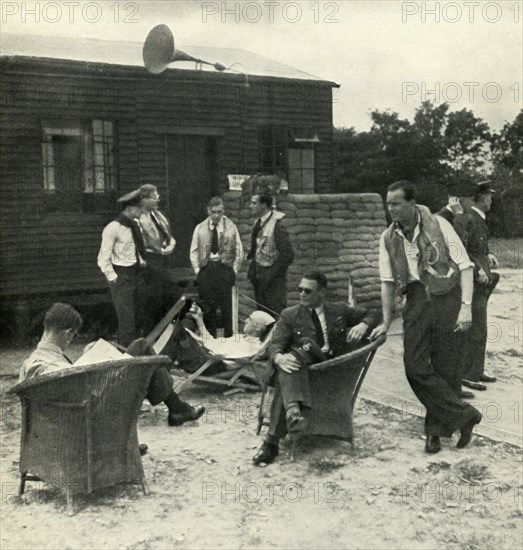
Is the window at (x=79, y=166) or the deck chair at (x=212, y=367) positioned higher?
the window at (x=79, y=166)

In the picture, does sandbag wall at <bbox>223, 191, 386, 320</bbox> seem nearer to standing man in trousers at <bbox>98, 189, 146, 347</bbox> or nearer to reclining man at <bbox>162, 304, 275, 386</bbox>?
standing man in trousers at <bbox>98, 189, 146, 347</bbox>

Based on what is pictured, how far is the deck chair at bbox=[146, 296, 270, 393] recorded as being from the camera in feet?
22.7

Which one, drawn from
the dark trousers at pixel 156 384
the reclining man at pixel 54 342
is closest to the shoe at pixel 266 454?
the dark trousers at pixel 156 384

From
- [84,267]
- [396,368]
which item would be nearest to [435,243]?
[396,368]

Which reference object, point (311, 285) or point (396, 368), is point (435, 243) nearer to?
point (311, 285)

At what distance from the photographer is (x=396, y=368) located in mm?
8031

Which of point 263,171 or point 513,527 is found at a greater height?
point 263,171

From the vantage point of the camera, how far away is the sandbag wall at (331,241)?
35.0ft

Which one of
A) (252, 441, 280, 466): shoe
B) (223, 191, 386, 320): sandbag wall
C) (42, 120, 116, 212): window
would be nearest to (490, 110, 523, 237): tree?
(223, 191, 386, 320): sandbag wall

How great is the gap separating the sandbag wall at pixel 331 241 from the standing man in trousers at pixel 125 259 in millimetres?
2747

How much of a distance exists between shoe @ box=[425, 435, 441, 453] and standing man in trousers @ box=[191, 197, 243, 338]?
146 inches

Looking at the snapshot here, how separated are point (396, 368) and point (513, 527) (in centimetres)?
389

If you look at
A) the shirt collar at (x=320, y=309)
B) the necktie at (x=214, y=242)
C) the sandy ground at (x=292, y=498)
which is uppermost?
the necktie at (x=214, y=242)

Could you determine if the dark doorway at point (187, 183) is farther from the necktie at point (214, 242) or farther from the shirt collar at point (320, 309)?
the shirt collar at point (320, 309)
